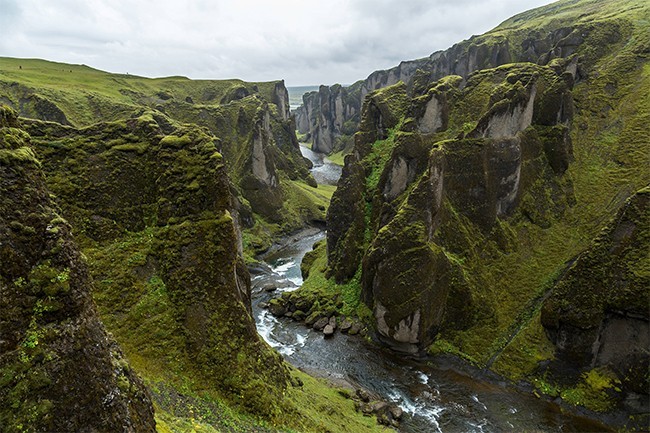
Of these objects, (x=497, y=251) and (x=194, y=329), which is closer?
(x=194, y=329)

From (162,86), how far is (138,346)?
14886 centimetres

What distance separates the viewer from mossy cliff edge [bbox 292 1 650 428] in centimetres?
3406

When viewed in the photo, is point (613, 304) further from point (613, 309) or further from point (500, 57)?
point (500, 57)

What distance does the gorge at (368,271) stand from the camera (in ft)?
39.7

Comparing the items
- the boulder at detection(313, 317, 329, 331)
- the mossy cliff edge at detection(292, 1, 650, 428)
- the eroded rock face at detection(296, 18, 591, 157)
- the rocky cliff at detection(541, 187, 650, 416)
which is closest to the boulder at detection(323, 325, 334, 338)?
the boulder at detection(313, 317, 329, 331)

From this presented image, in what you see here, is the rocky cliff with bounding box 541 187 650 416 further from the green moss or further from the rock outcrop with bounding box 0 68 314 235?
the rock outcrop with bounding box 0 68 314 235

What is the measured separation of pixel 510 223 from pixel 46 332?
48.4 meters

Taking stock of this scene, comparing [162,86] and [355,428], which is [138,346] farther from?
[162,86]

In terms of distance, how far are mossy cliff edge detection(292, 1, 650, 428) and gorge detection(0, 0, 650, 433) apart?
225 millimetres

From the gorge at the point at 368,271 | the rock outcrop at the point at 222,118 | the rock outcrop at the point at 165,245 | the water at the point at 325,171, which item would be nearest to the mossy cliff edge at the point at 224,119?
the rock outcrop at the point at 222,118

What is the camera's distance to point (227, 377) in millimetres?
20703

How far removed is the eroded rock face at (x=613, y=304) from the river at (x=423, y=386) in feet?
17.2

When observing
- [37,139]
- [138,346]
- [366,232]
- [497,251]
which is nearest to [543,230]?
[497,251]

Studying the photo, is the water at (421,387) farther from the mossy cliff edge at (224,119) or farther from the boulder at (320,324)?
the mossy cliff edge at (224,119)
